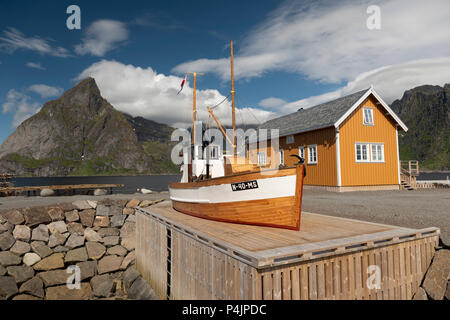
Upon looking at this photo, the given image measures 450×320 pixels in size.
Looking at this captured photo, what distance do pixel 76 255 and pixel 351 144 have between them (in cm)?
2141

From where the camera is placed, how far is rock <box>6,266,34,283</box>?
1270cm

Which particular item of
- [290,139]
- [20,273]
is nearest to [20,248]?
[20,273]

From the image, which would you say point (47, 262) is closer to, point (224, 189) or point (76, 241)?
point (76, 241)

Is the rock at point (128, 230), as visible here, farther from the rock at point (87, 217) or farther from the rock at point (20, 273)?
the rock at point (20, 273)

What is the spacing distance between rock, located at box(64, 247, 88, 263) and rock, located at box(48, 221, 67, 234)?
1.85 m

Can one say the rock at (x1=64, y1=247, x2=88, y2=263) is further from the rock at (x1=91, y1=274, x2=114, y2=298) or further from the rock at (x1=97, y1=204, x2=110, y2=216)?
the rock at (x1=97, y1=204, x2=110, y2=216)

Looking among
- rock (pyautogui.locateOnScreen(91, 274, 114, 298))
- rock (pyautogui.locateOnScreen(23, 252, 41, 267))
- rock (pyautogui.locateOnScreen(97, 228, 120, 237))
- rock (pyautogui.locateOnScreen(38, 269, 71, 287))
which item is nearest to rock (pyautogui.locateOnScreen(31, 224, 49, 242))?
rock (pyautogui.locateOnScreen(23, 252, 41, 267))

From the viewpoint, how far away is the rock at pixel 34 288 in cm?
1197

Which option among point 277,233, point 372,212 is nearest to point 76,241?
point 277,233

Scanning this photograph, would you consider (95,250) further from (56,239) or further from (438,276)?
(438,276)

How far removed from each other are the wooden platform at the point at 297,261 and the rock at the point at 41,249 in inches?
350

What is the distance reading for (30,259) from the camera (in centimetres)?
1391

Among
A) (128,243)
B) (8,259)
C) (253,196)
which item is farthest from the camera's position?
(128,243)

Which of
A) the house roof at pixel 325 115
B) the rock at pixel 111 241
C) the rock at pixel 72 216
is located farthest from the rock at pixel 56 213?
the house roof at pixel 325 115
